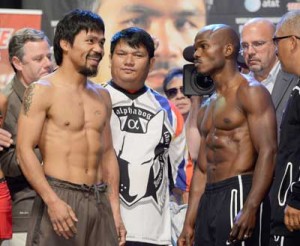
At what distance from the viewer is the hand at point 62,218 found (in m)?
4.47

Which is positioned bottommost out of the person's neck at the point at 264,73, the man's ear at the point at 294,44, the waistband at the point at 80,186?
the waistband at the point at 80,186

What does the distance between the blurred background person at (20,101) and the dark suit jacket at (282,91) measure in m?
1.26

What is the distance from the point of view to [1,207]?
4.86m

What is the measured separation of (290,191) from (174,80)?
242 cm

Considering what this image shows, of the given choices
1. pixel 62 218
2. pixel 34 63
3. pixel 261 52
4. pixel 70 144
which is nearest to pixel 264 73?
pixel 261 52

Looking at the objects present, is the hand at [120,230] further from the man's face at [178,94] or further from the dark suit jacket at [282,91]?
the man's face at [178,94]

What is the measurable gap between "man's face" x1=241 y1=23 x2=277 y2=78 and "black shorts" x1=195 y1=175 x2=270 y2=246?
119 centimetres

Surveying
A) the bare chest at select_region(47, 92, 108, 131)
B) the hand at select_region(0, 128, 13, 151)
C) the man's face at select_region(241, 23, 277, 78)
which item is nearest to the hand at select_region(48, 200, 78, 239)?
the bare chest at select_region(47, 92, 108, 131)

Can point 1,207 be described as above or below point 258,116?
below

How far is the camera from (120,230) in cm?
490

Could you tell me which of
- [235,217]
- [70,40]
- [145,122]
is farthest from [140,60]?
Result: [235,217]

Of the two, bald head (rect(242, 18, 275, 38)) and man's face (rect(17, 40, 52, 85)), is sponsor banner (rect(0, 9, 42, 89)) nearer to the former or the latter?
man's face (rect(17, 40, 52, 85))

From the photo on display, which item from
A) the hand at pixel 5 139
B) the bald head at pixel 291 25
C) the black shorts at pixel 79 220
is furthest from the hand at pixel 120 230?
the bald head at pixel 291 25

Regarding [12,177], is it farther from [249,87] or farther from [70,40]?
[249,87]
